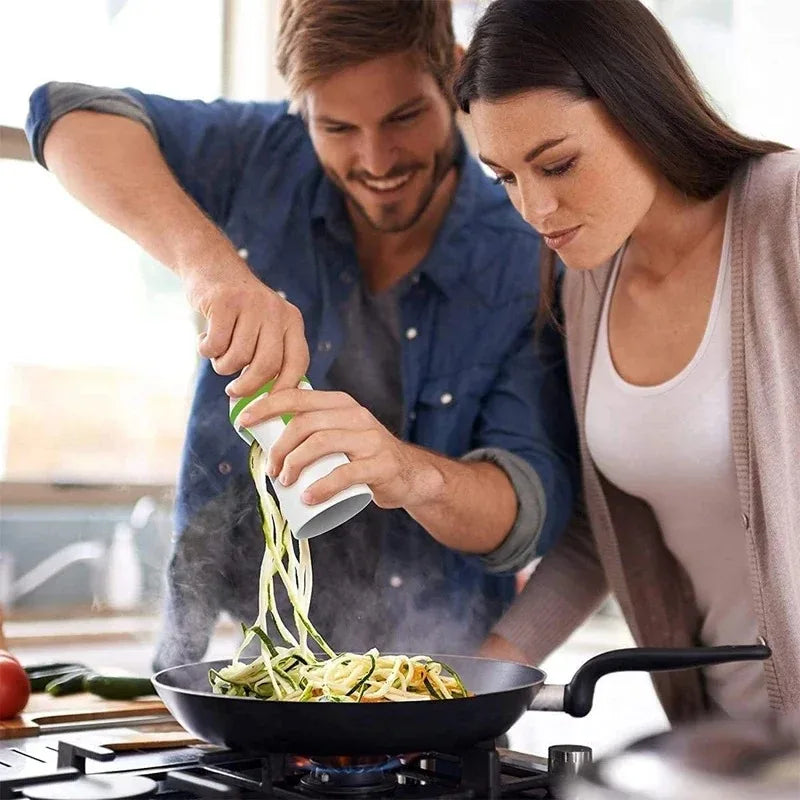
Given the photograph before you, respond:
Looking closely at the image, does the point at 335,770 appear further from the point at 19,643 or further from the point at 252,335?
the point at 19,643

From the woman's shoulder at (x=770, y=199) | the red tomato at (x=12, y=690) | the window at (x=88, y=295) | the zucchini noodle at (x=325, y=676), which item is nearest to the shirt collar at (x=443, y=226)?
the woman's shoulder at (x=770, y=199)

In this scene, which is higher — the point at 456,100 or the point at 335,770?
the point at 456,100

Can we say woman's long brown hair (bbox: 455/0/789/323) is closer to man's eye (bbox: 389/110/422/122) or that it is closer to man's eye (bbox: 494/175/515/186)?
man's eye (bbox: 494/175/515/186)

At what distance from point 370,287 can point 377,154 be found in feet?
1.01

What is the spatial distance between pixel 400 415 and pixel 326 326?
19 cm

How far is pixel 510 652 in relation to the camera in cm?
179

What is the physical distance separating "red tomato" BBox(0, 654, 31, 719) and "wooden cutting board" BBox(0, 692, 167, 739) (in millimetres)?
13

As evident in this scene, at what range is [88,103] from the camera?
188 centimetres

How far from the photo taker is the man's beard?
6.00 ft

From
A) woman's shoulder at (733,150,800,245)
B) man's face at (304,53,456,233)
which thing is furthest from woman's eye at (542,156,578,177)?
man's face at (304,53,456,233)

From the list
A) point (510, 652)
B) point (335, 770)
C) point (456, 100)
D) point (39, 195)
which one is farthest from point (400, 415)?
point (39, 195)

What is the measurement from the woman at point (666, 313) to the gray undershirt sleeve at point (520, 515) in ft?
0.27

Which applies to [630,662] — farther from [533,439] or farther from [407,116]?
[407,116]

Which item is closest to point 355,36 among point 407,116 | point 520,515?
point 407,116
